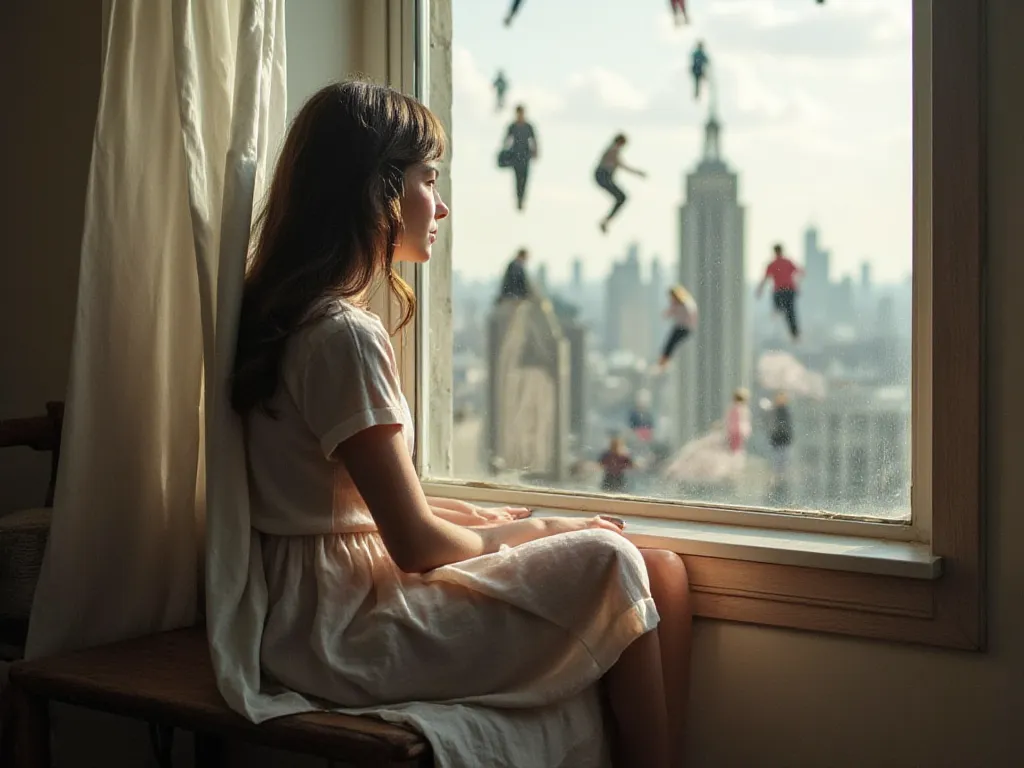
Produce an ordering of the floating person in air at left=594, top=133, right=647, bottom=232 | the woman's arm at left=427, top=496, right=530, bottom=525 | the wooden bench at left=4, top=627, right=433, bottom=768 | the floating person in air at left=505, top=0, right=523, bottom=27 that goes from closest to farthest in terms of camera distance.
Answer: the wooden bench at left=4, top=627, right=433, bottom=768 < the woman's arm at left=427, top=496, right=530, bottom=525 < the floating person in air at left=594, top=133, right=647, bottom=232 < the floating person in air at left=505, top=0, right=523, bottom=27

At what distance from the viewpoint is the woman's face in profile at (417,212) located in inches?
60.7

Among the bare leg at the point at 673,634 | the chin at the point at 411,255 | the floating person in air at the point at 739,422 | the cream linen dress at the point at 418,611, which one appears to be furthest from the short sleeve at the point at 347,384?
the floating person in air at the point at 739,422

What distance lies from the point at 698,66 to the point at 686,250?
10.5 inches

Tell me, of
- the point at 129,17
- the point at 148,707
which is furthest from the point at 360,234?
the point at 148,707

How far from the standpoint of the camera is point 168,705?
1.34m

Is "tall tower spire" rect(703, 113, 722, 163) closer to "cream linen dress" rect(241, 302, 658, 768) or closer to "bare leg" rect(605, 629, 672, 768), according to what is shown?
"cream linen dress" rect(241, 302, 658, 768)

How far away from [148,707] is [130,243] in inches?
26.0

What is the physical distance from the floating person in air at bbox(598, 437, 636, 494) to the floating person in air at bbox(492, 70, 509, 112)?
1.89 ft

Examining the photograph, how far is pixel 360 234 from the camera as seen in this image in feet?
4.91

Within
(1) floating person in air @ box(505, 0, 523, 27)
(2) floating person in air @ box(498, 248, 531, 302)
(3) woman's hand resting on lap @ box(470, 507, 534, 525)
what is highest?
(1) floating person in air @ box(505, 0, 523, 27)

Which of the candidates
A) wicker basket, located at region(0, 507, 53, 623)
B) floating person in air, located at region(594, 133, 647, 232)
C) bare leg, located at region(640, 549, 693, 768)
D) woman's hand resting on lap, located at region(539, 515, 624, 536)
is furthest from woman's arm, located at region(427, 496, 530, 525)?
wicker basket, located at region(0, 507, 53, 623)

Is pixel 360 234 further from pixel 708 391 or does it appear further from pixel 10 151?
pixel 10 151

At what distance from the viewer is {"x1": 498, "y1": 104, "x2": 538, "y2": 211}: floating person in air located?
1.84 metres

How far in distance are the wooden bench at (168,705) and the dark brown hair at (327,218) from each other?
1.15ft
